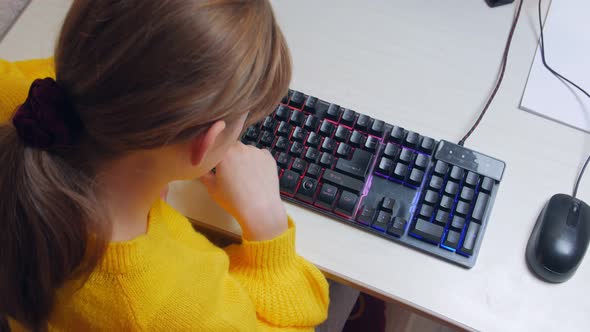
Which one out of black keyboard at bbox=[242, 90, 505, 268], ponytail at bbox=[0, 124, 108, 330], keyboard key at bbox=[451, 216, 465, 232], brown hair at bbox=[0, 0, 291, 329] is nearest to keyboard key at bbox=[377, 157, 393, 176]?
black keyboard at bbox=[242, 90, 505, 268]

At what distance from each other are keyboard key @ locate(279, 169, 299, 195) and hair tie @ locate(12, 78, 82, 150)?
0.95 ft

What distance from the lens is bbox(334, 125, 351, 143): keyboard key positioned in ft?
2.23

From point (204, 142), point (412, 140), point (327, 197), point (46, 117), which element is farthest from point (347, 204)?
point (46, 117)

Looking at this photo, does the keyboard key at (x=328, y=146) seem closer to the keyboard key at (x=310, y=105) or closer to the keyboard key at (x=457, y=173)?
the keyboard key at (x=310, y=105)

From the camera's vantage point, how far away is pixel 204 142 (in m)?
0.45

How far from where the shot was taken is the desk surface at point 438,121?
0.61 m

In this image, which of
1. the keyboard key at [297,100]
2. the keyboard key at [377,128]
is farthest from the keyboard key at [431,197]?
the keyboard key at [297,100]

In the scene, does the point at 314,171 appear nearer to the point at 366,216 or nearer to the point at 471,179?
the point at 366,216

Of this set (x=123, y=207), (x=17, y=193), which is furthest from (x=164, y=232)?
(x=17, y=193)

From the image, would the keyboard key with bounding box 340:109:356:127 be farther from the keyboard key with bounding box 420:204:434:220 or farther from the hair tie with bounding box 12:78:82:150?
the hair tie with bounding box 12:78:82:150

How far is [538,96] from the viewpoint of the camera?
29.4 inches

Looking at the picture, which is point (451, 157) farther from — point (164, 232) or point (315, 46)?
point (164, 232)

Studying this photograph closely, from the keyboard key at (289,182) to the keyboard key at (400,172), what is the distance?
13cm

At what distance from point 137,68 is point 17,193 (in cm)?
17
